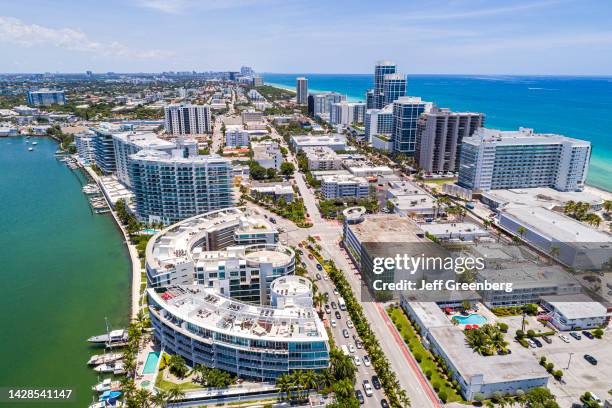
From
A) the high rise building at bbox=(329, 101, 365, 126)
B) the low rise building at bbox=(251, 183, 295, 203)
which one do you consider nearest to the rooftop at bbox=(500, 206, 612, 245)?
the low rise building at bbox=(251, 183, 295, 203)

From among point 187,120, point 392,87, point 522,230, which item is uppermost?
point 392,87

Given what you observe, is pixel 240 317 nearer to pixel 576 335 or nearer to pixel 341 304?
pixel 341 304

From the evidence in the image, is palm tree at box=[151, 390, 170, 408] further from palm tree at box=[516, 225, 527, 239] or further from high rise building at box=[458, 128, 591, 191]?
high rise building at box=[458, 128, 591, 191]

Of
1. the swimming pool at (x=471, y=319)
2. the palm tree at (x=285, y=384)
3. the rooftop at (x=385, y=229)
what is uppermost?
the rooftop at (x=385, y=229)

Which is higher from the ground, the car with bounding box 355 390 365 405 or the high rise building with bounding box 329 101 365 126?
the high rise building with bounding box 329 101 365 126

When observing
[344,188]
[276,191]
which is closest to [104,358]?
[276,191]

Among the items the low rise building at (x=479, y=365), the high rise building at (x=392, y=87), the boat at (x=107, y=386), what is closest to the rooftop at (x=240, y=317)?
the boat at (x=107, y=386)

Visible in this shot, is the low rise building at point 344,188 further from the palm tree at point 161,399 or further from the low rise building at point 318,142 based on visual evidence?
the palm tree at point 161,399
